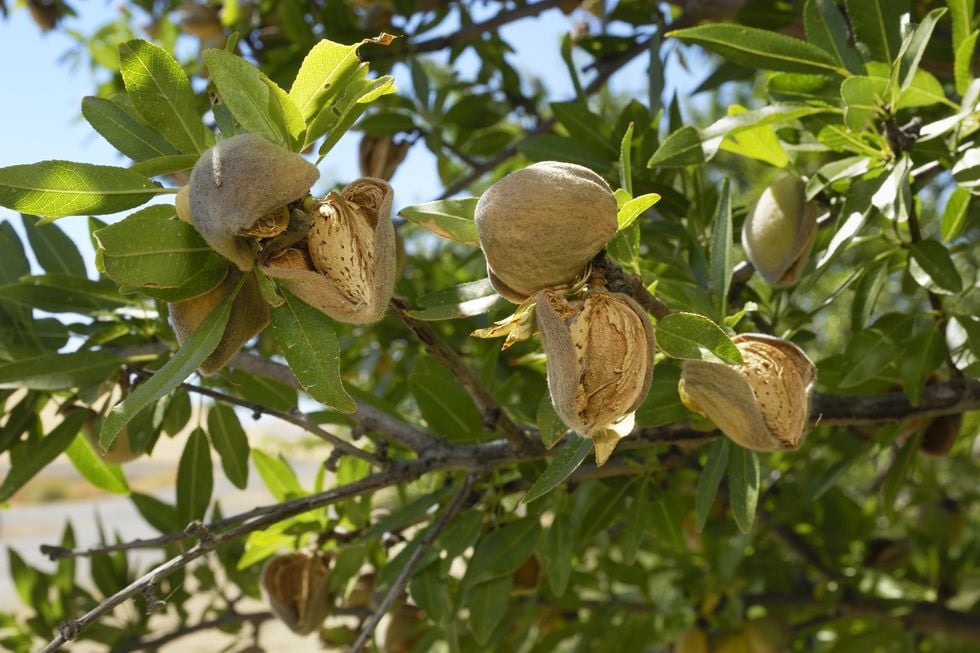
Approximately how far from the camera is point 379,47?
2244mm

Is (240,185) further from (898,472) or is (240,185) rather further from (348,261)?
(898,472)

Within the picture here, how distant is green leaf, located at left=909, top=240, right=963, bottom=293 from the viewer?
121 centimetres

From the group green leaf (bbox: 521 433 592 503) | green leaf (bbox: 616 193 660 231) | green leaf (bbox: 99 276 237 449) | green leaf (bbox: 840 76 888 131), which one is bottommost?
green leaf (bbox: 521 433 592 503)

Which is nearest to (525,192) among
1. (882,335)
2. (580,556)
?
(882,335)

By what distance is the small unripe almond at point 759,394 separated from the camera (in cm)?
92

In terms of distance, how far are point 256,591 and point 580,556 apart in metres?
0.72

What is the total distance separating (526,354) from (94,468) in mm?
755

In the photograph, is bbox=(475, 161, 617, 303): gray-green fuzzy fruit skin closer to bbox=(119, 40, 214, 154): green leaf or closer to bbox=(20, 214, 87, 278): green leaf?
bbox=(119, 40, 214, 154): green leaf

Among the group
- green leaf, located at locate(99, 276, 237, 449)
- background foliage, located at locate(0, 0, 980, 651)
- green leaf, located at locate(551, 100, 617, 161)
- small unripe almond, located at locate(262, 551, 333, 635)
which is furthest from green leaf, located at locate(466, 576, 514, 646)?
green leaf, located at locate(99, 276, 237, 449)

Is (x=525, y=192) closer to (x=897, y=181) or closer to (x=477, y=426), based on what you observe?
(x=897, y=181)

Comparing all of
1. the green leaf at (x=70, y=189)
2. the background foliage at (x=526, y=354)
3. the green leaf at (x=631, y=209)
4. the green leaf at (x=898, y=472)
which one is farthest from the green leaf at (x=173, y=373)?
the green leaf at (x=898, y=472)

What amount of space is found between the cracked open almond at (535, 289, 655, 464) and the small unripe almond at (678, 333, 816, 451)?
14 centimetres

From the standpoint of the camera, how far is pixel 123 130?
930 millimetres

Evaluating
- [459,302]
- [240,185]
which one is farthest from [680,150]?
[240,185]
